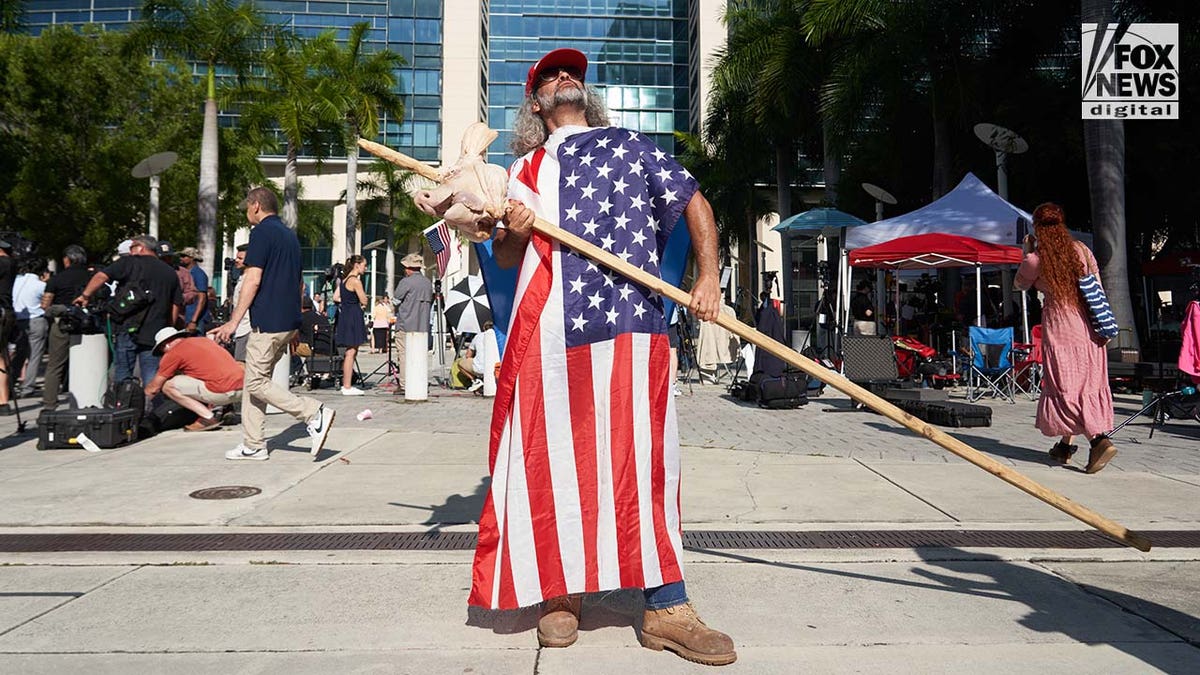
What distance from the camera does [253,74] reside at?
26625mm

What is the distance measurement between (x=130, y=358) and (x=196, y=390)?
1202 mm

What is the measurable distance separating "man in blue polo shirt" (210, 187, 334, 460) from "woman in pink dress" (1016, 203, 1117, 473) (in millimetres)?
5329

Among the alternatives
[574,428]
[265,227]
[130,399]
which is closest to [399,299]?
[130,399]

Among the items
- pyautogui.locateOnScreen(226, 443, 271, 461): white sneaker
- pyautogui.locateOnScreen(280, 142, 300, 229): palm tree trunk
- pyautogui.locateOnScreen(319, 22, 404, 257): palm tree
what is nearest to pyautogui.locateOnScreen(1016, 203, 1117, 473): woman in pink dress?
pyautogui.locateOnScreen(226, 443, 271, 461): white sneaker

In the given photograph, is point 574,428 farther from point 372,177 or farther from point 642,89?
point 642,89

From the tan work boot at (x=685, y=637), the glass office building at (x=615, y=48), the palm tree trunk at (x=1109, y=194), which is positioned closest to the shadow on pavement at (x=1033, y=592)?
the tan work boot at (x=685, y=637)

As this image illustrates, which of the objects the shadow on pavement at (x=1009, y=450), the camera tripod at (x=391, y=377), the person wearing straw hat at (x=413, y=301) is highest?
the person wearing straw hat at (x=413, y=301)

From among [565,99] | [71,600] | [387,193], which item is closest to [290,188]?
[387,193]

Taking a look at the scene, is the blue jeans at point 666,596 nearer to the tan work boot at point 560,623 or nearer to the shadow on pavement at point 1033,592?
the tan work boot at point 560,623

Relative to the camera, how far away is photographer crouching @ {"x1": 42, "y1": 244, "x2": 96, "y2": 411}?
8.39m

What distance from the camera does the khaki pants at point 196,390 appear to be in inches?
318

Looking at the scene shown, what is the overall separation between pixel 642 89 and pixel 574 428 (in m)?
56.4

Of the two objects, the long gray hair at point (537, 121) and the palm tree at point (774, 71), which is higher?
the palm tree at point (774, 71)

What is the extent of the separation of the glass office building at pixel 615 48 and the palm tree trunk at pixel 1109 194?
136 ft
